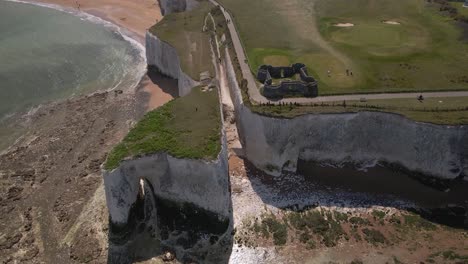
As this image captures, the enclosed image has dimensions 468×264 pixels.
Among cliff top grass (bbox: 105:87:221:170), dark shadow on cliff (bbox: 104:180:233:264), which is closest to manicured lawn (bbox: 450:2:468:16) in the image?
cliff top grass (bbox: 105:87:221:170)

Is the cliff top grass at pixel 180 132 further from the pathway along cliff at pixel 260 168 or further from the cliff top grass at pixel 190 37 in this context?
the cliff top grass at pixel 190 37

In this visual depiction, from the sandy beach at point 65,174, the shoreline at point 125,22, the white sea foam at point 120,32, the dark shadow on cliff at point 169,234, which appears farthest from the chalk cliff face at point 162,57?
the dark shadow on cliff at point 169,234

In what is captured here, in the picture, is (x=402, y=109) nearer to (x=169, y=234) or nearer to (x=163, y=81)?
(x=169, y=234)

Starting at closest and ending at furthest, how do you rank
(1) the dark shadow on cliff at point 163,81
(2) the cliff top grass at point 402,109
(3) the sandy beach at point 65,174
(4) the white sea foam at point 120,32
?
(3) the sandy beach at point 65,174 < (2) the cliff top grass at point 402,109 < (1) the dark shadow on cliff at point 163,81 < (4) the white sea foam at point 120,32

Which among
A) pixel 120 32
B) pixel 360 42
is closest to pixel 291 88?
pixel 360 42

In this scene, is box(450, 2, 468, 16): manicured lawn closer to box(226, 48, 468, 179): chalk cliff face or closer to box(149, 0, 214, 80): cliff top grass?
box(226, 48, 468, 179): chalk cliff face

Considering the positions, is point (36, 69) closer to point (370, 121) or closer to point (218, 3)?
point (218, 3)
